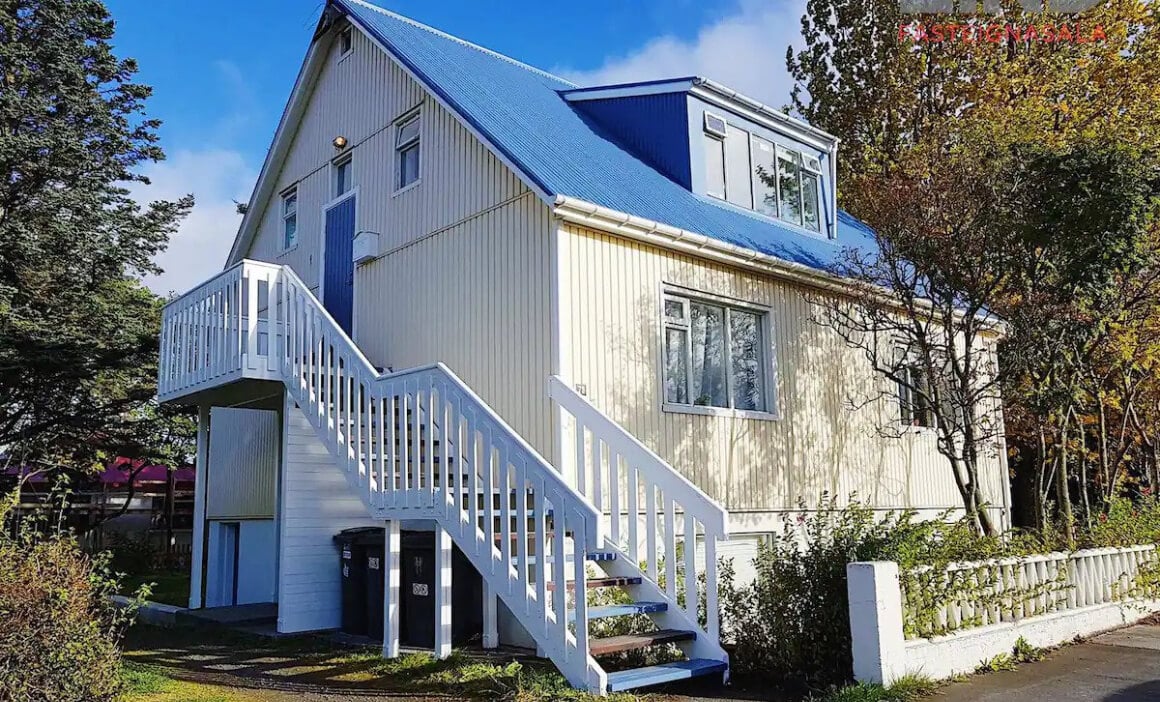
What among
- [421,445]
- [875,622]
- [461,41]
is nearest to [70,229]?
[461,41]

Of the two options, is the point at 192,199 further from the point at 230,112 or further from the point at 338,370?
the point at 338,370

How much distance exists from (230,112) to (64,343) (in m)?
5.77

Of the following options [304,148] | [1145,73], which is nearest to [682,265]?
[304,148]

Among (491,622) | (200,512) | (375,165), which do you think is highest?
(375,165)

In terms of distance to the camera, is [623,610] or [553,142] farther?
[553,142]

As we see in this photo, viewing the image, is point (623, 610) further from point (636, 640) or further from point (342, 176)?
point (342, 176)

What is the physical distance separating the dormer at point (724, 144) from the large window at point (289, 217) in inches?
194

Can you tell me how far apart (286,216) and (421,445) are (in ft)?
25.2

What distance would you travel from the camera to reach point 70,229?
1912 centimetres

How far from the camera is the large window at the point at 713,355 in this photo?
425 inches

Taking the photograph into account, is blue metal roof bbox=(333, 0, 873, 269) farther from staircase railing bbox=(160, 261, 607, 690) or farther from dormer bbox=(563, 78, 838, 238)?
staircase railing bbox=(160, 261, 607, 690)

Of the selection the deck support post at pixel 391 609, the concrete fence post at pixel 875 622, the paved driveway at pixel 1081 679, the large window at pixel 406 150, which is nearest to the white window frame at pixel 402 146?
the large window at pixel 406 150

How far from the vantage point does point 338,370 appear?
33.0 feet

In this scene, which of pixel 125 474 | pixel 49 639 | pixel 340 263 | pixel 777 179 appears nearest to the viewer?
pixel 49 639
